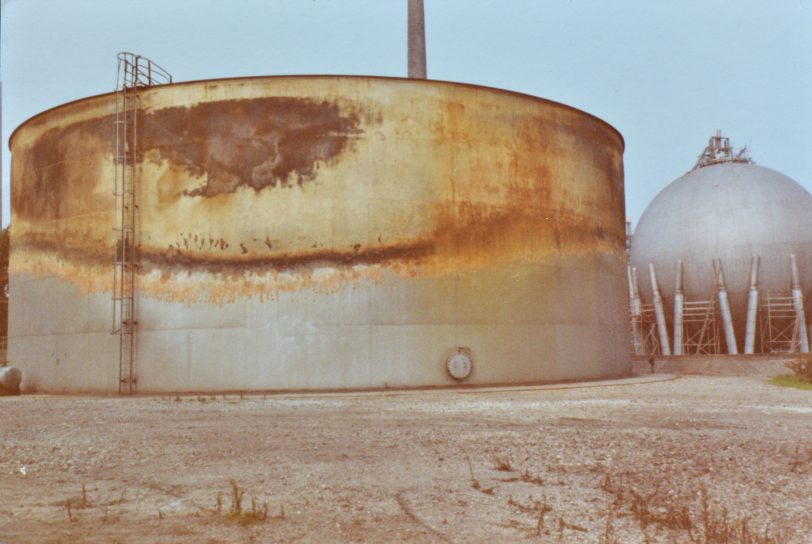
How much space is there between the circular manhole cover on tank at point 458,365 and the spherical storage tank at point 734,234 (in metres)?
20.6

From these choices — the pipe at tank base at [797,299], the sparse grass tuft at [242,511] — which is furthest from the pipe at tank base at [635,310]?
the sparse grass tuft at [242,511]

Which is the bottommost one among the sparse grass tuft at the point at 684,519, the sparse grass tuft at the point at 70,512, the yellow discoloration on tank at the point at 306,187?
the sparse grass tuft at the point at 684,519

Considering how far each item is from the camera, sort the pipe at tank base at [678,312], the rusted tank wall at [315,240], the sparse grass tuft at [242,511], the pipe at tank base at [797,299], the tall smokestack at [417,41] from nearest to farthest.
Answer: the sparse grass tuft at [242,511]
the rusted tank wall at [315,240]
the tall smokestack at [417,41]
the pipe at tank base at [797,299]
the pipe at tank base at [678,312]

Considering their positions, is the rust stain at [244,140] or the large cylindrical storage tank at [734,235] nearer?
the rust stain at [244,140]

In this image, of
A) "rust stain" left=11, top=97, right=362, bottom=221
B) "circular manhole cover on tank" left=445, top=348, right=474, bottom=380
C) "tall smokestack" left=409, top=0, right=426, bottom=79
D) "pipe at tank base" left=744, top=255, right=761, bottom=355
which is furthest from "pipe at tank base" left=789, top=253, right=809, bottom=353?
"rust stain" left=11, top=97, right=362, bottom=221

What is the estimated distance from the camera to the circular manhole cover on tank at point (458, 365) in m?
18.7

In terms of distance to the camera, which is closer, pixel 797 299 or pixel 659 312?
pixel 797 299

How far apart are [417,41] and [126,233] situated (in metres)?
13.3

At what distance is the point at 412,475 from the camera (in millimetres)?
7398

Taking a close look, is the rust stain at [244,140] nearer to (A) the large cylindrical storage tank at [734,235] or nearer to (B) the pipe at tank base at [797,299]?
(A) the large cylindrical storage tank at [734,235]

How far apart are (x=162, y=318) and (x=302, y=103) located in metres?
6.31

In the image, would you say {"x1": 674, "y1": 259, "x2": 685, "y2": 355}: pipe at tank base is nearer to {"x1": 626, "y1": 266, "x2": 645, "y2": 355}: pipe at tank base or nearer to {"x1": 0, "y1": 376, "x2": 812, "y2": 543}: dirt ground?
{"x1": 626, "y1": 266, "x2": 645, "y2": 355}: pipe at tank base

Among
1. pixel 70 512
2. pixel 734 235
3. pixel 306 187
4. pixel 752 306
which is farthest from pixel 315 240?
pixel 752 306

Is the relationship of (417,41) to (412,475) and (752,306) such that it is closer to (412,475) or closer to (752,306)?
(752,306)
